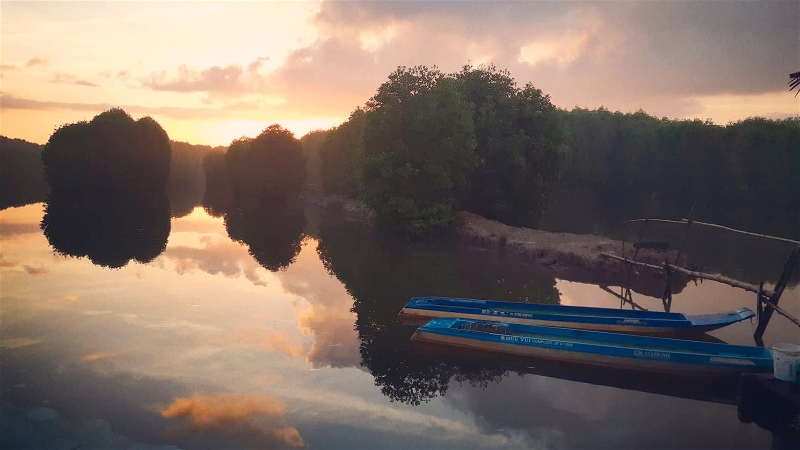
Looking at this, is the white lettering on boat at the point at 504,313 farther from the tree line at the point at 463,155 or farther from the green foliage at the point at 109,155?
the green foliage at the point at 109,155

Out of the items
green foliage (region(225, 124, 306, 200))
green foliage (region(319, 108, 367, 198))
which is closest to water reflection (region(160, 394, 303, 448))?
green foliage (region(319, 108, 367, 198))

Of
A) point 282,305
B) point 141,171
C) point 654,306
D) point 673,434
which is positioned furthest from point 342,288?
point 141,171

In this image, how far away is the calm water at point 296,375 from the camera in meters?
11.5

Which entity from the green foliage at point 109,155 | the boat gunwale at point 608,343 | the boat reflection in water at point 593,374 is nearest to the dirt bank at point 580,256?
the boat gunwale at point 608,343

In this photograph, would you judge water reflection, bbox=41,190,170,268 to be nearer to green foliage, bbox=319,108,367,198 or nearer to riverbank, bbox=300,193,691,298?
riverbank, bbox=300,193,691,298

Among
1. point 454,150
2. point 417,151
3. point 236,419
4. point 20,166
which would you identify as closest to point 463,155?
point 454,150

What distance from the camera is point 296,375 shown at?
1460 centimetres

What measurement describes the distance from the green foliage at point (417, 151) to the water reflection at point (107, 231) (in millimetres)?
16519

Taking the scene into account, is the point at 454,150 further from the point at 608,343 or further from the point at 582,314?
the point at 608,343

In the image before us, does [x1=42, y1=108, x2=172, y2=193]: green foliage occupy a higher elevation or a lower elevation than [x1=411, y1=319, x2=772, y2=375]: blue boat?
higher

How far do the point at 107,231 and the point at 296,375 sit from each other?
110 feet

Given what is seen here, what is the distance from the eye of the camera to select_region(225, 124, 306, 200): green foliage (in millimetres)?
91188

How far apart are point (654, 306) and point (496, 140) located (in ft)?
74.6

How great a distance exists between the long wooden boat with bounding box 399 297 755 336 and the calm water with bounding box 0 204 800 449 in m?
1.18
